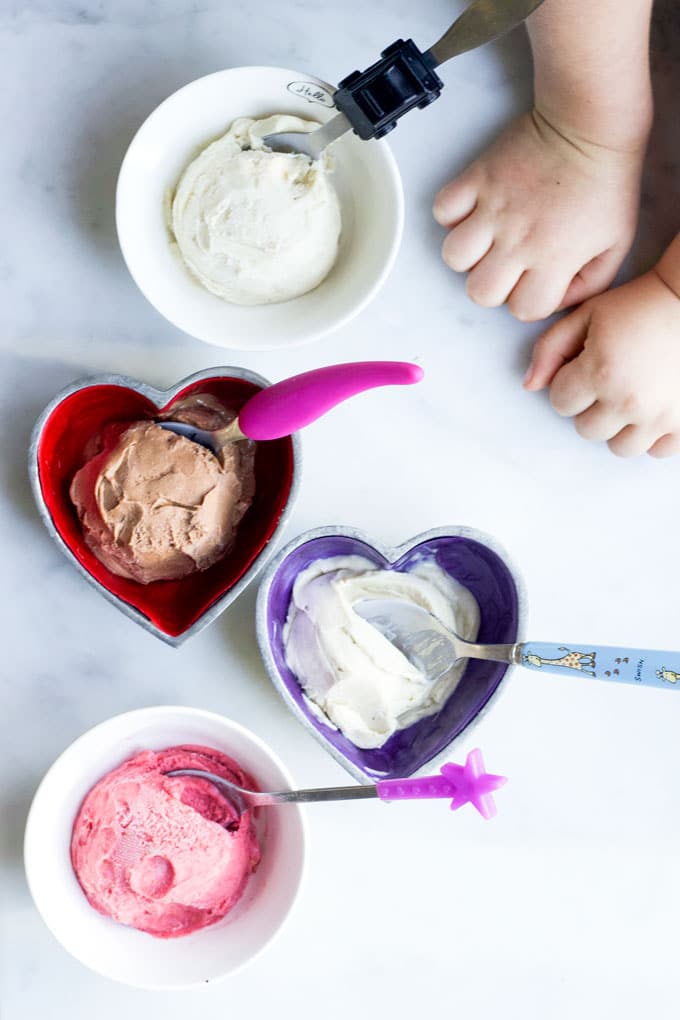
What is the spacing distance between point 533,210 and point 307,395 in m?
0.32

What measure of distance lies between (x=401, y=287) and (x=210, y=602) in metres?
0.32

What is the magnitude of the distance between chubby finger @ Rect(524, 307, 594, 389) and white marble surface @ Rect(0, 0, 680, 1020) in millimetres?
19

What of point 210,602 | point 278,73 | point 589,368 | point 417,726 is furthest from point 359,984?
point 278,73

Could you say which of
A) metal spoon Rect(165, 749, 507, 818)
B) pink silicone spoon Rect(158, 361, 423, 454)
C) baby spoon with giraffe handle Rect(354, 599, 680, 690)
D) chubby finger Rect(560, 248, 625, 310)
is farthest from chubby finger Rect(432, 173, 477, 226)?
metal spoon Rect(165, 749, 507, 818)

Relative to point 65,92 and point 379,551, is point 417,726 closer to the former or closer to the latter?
point 379,551

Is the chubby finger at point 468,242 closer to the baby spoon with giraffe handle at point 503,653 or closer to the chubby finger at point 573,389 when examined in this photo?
the chubby finger at point 573,389

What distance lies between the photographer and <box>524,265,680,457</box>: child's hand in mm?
875

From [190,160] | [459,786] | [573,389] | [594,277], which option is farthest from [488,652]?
[190,160]

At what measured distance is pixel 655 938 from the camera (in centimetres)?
94

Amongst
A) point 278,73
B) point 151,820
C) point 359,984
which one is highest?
point 278,73

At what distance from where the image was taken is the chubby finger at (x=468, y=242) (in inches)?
34.9

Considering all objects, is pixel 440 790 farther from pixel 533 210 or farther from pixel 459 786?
pixel 533 210

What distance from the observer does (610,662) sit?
0.73 meters

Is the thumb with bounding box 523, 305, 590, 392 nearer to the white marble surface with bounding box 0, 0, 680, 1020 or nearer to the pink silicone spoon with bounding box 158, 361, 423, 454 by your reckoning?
the white marble surface with bounding box 0, 0, 680, 1020
